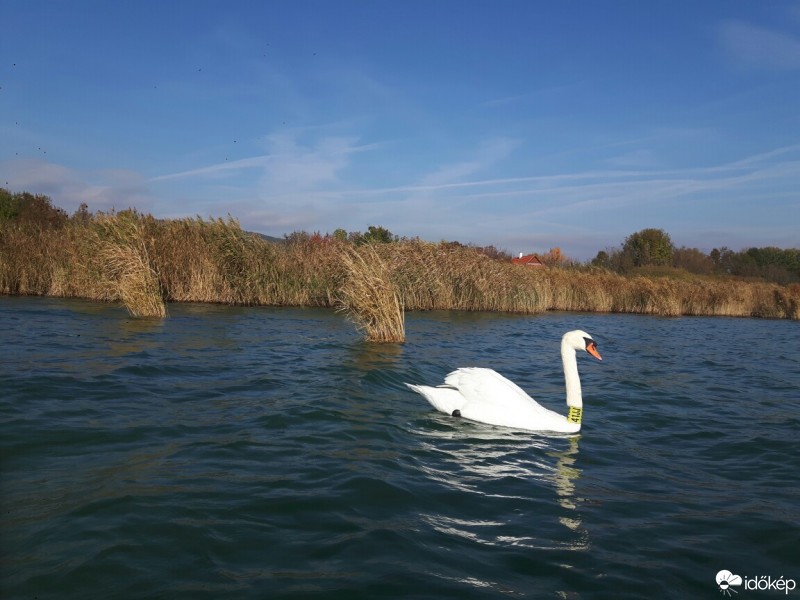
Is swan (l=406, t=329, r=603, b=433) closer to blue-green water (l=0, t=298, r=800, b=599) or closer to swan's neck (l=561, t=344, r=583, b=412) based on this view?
swan's neck (l=561, t=344, r=583, b=412)

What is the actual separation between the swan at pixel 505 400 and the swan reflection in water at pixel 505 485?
0.13 metres

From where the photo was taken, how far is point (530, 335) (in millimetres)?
19031

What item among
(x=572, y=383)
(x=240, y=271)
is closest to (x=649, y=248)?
(x=240, y=271)

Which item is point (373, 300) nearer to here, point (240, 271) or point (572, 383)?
point (572, 383)

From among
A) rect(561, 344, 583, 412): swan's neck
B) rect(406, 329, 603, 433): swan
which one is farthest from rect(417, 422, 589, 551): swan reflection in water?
rect(561, 344, 583, 412): swan's neck

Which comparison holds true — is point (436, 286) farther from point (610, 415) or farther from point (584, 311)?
point (610, 415)

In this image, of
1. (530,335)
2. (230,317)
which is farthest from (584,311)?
(230,317)

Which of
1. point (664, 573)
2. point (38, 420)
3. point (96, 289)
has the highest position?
point (96, 289)

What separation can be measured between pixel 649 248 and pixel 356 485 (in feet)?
245

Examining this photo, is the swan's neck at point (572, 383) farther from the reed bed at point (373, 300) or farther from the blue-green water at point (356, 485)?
the reed bed at point (373, 300)

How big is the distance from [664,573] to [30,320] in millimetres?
14514

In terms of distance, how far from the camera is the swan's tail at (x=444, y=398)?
7.79 meters

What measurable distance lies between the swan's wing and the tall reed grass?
612 centimetres

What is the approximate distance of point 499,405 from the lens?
24.2 feet
